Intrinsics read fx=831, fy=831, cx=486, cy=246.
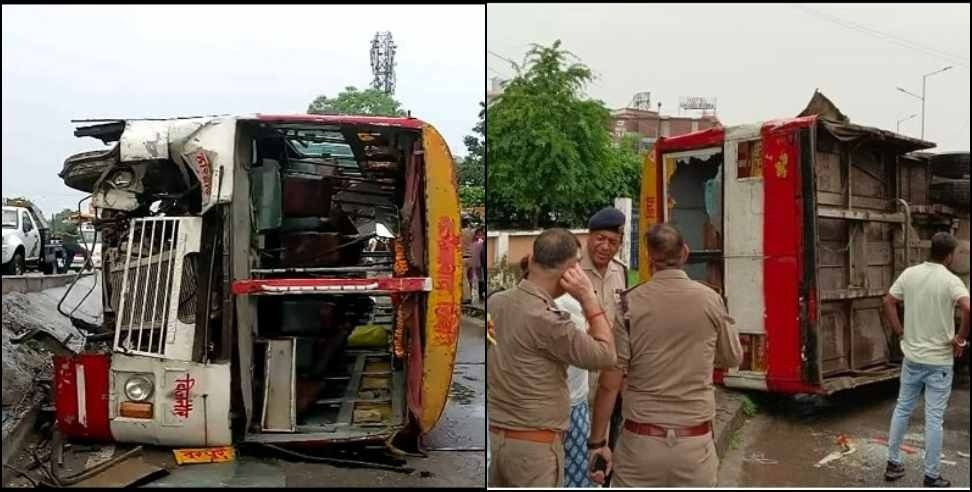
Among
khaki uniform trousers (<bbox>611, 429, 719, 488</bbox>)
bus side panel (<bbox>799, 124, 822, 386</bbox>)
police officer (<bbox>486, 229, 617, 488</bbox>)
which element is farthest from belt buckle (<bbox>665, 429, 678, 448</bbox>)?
bus side panel (<bbox>799, 124, 822, 386</bbox>)

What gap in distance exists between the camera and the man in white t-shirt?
4.30 m

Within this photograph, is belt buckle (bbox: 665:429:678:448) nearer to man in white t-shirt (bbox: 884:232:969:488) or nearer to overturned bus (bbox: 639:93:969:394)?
overturned bus (bbox: 639:93:969:394)

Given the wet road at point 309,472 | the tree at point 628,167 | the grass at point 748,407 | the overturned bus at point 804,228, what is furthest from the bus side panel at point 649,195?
the tree at point 628,167

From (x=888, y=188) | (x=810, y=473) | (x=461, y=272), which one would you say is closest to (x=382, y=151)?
(x=461, y=272)

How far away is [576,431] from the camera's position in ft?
11.3

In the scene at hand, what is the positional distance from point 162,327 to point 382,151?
1.84m

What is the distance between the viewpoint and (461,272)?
4367 mm

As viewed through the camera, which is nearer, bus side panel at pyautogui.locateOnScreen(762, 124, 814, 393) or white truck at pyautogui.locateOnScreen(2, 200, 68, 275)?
bus side panel at pyautogui.locateOnScreen(762, 124, 814, 393)

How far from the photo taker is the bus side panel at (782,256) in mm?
5246

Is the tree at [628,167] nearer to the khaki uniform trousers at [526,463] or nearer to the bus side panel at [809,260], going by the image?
the bus side panel at [809,260]

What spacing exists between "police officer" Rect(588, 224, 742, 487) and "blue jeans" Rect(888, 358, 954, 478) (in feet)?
6.34

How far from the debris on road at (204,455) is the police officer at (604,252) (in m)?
2.00

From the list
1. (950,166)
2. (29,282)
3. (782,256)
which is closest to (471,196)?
(29,282)

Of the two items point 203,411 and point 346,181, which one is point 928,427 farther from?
point 346,181
